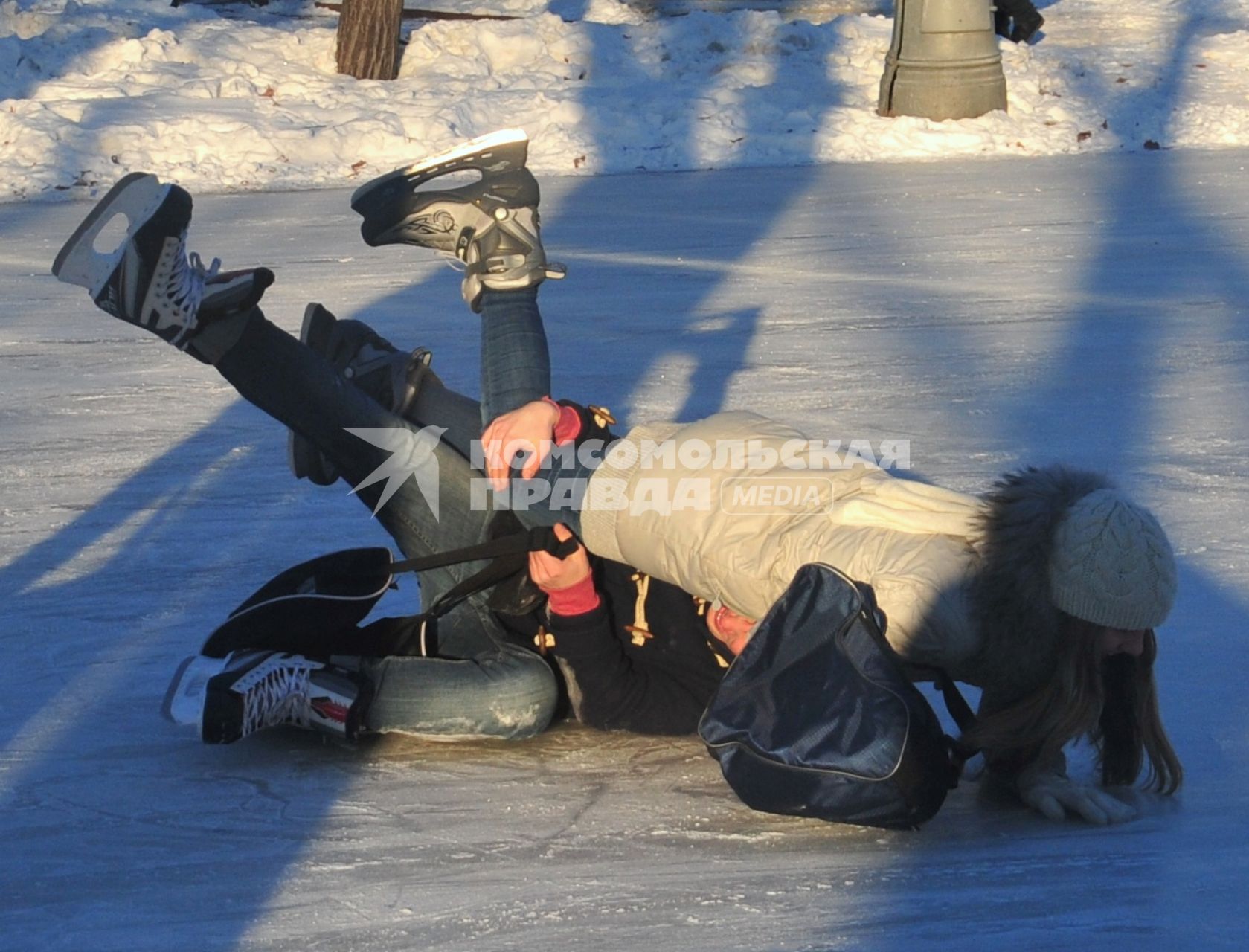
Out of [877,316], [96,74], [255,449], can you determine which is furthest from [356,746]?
[96,74]

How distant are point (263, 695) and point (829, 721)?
99 centimetres

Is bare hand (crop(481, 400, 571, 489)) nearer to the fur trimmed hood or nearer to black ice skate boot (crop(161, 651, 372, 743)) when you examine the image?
black ice skate boot (crop(161, 651, 372, 743))

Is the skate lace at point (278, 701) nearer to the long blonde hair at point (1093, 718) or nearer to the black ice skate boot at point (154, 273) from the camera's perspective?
the black ice skate boot at point (154, 273)

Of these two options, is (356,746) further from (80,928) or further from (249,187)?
(249,187)

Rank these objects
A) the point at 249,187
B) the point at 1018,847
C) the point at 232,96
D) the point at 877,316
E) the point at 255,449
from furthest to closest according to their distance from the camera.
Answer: the point at 232,96 → the point at 249,187 → the point at 877,316 → the point at 255,449 → the point at 1018,847

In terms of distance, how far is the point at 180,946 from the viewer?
229 cm

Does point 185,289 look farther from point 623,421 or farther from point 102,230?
point 623,421

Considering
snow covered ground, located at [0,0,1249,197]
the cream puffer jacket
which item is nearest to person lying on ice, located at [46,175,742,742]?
the cream puffer jacket

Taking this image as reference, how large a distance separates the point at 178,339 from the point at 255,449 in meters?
1.55

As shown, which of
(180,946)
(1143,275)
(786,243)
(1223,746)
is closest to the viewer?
(180,946)

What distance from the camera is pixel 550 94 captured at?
1133 cm

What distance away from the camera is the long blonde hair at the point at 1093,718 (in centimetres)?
238

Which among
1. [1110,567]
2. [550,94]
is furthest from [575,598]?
[550,94]

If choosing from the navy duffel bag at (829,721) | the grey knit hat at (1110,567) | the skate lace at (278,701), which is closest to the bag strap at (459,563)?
the skate lace at (278,701)
